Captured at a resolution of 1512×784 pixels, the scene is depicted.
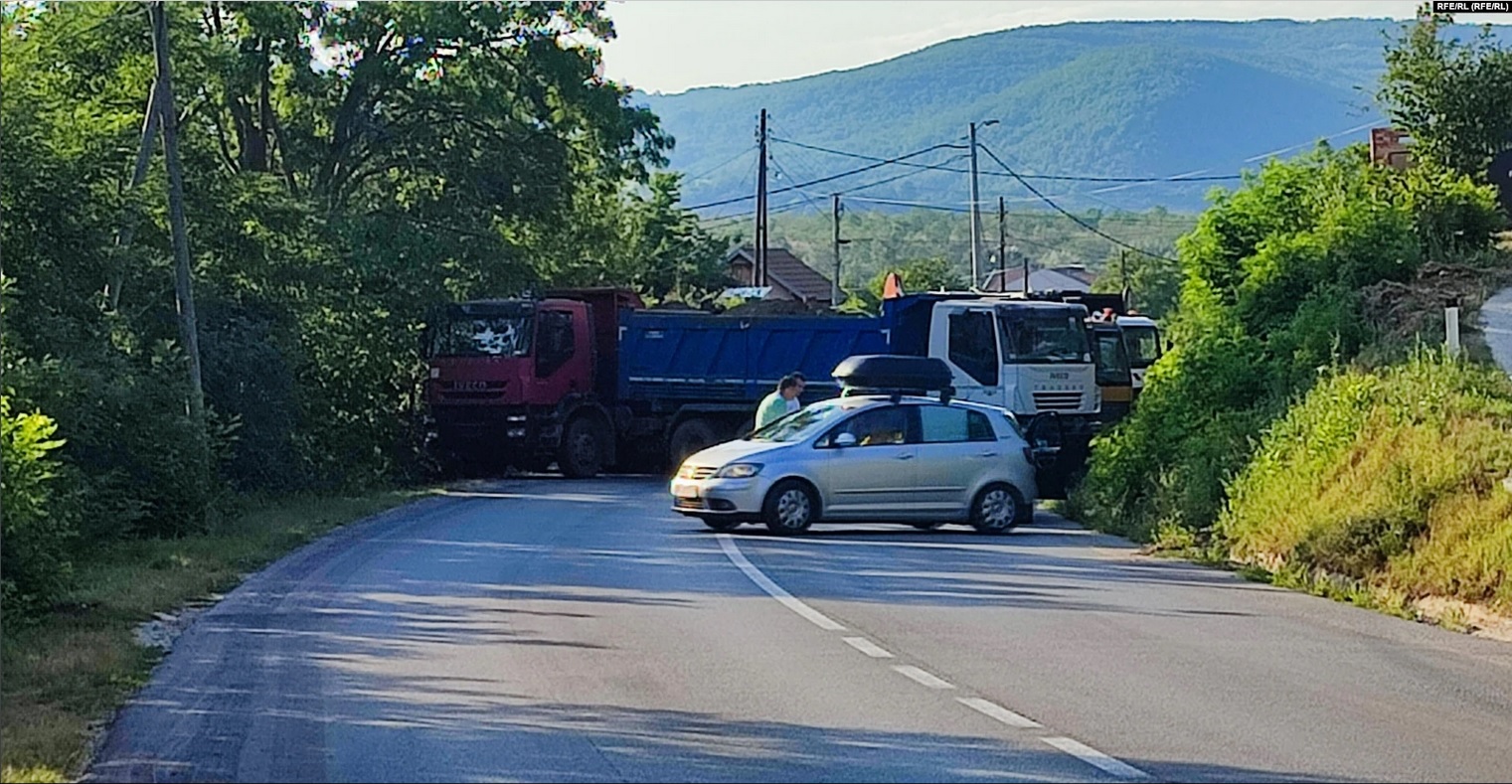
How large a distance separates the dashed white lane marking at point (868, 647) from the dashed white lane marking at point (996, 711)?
64.3 inches

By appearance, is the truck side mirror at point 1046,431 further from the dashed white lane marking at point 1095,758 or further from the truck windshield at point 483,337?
Result: the dashed white lane marking at point 1095,758

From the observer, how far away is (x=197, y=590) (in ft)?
52.7

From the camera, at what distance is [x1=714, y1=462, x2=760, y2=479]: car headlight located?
70.6 feet

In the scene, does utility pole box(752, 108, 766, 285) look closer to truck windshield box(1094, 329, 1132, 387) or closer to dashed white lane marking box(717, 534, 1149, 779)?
truck windshield box(1094, 329, 1132, 387)

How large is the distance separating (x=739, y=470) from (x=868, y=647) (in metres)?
9.14

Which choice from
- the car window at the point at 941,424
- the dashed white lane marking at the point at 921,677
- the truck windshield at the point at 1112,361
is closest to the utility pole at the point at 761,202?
the truck windshield at the point at 1112,361

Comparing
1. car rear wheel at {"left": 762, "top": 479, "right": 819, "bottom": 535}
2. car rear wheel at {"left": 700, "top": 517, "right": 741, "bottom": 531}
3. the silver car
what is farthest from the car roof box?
car rear wheel at {"left": 762, "top": 479, "right": 819, "bottom": 535}

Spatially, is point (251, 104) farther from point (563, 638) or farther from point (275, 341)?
point (563, 638)

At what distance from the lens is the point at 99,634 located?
13.0 m

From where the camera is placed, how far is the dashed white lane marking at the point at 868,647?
12164 mm

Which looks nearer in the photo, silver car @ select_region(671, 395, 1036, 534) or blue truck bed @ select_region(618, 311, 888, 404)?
→ silver car @ select_region(671, 395, 1036, 534)

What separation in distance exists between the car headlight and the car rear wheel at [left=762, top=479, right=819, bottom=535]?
288 millimetres

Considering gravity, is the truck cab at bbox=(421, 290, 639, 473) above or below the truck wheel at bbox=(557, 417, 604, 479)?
above

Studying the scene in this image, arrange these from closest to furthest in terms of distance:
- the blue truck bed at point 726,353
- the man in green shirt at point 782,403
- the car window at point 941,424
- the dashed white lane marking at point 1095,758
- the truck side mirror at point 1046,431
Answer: the dashed white lane marking at point 1095,758 → the car window at point 941,424 → the man in green shirt at point 782,403 → the truck side mirror at point 1046,431 → the blue truck bed at point 726,353
